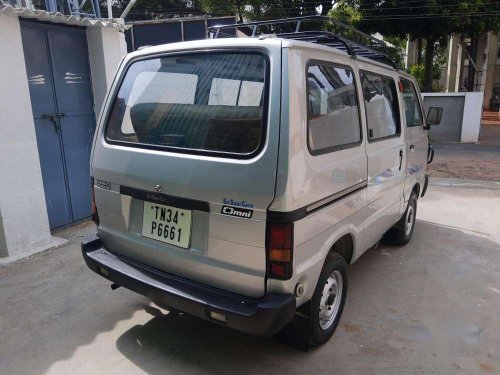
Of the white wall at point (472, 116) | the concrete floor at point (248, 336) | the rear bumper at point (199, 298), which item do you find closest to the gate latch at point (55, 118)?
the concrete floor at point (248, 336)

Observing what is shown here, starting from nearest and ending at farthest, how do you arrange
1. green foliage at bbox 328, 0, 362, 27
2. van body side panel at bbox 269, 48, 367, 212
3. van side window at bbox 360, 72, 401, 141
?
van body side panel at bbox 269, 48, 367, 212
van side window at bbox 360, 72, 401, 141
green foliage at bbox 328, 0, 362, 27

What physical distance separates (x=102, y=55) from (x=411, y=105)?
12.1ft

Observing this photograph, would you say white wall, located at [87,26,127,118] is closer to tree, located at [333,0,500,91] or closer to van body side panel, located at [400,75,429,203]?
van body side panel, located at [400,75,429,203]

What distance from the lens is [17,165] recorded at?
4133 millimetres

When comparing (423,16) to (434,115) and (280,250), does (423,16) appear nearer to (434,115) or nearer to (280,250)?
(434,115)

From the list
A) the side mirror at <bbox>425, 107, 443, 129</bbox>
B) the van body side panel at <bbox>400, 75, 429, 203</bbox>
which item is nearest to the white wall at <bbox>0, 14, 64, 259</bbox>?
the van body side panel at <bbox>400, 75, 429, 203</bbox>

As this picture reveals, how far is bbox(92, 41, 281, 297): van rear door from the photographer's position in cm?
217

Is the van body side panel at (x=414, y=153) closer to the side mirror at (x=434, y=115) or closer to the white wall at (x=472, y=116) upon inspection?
the side mirror at (x=434, y=115)

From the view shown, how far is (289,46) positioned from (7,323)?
2845mm

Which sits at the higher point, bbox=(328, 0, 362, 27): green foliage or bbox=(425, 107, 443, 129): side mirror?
bbox=(328, 0, 362, 27): green foliage

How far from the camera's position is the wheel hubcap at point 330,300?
110 inches

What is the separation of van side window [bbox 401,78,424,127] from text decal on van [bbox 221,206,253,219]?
8.94 feet

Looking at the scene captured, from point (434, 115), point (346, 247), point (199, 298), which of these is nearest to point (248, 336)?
point (199, 298)

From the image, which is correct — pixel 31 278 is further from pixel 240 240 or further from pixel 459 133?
pixel 459 133
